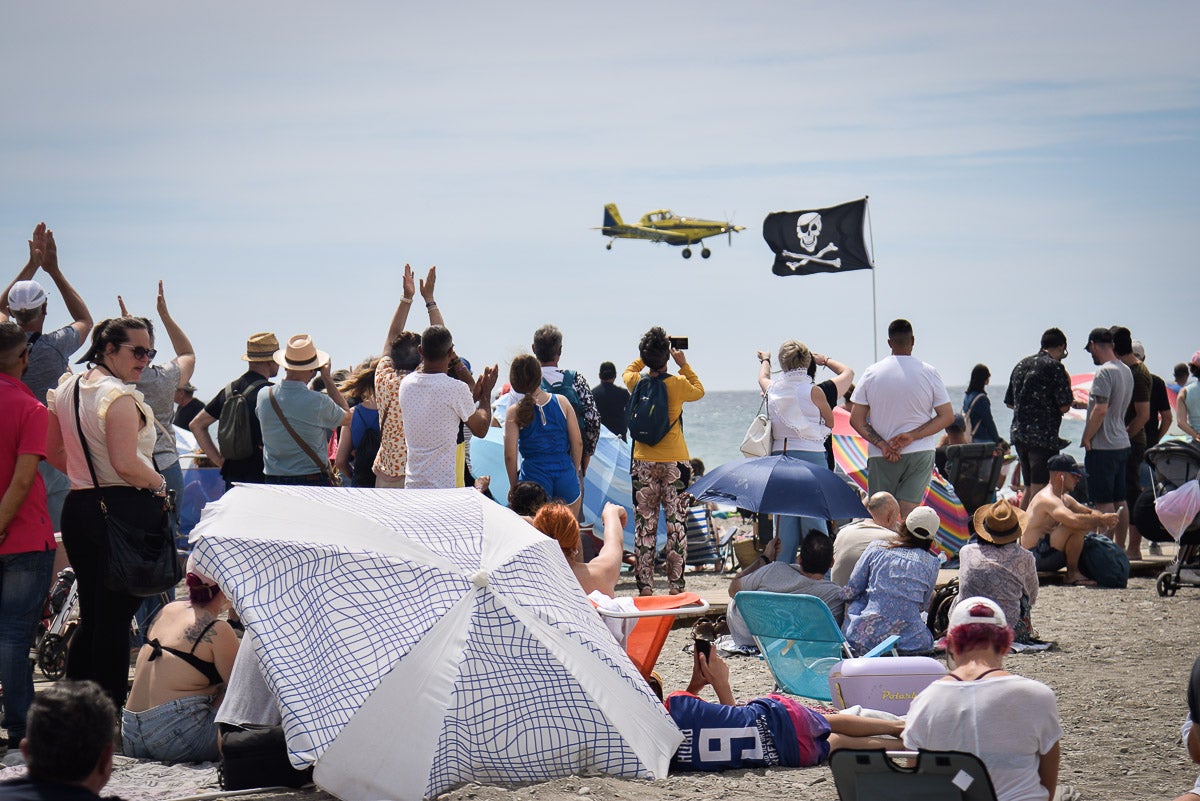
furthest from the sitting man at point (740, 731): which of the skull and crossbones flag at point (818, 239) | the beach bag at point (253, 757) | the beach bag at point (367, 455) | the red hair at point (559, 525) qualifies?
the skull and crossbones flag at point (818, 239)

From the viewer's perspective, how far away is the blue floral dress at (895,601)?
6.96m

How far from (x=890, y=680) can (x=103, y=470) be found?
11.3ft

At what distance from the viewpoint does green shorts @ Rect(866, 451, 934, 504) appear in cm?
925

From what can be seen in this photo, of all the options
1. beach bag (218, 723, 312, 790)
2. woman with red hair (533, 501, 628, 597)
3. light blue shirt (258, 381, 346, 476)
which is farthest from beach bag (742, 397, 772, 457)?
beach bag (218, 723, 312, 790)

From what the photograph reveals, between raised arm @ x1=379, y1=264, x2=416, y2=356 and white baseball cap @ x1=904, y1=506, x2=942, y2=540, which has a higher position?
raised arm @ x1=379, y1=264, x2=416, y2=356

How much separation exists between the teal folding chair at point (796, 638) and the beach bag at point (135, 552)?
2.75 m

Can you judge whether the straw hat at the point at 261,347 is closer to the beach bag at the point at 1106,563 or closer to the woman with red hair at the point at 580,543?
the woman with red hair at the point at 580,543

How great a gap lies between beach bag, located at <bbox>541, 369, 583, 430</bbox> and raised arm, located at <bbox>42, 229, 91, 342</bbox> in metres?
3.30

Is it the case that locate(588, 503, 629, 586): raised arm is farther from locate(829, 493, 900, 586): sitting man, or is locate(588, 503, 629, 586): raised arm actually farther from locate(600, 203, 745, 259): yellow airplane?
locate(600, 203, 745, 259): yellow airplane

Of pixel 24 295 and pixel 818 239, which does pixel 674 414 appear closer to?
pixel 24 295

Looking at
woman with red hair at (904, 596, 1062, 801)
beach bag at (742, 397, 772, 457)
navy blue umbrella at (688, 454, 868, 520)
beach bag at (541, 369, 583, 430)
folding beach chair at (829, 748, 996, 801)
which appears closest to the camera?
folding beach chair at (829, 748, 996, 801)

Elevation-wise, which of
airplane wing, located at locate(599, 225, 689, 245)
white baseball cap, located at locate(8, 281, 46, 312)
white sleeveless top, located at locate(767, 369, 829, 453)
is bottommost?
white sleeveless top, located at locate(767, 369, 829, 453)

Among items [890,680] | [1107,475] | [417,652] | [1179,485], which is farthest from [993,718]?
[1107,475]

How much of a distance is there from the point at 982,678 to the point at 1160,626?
16.8 feet
